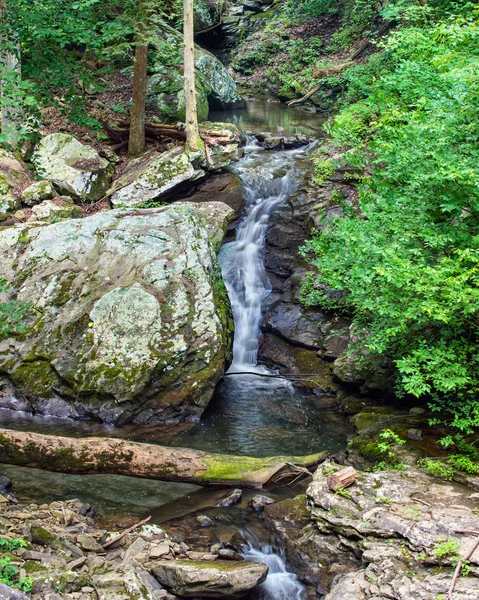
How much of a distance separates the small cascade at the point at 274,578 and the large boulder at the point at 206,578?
24 centimetres

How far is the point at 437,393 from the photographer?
7.41 metres

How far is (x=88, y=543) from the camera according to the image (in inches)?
228

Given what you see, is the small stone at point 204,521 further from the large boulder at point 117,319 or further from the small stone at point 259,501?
the large boulder at point 117,319

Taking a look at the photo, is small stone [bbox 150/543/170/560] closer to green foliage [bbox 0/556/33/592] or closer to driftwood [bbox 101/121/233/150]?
green foliage [bbox 0/556/33/592]

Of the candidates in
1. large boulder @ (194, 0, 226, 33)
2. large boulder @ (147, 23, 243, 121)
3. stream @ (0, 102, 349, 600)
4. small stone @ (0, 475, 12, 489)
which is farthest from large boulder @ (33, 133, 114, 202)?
large boulder @ (194, 0, 226, 33)

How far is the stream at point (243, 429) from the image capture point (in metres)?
6.95

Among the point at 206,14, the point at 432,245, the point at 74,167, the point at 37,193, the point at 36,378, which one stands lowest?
the point at 36,378

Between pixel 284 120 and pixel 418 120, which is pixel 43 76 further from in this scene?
pixel 284 120

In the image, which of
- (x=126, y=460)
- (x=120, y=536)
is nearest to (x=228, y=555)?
(x=120, y=536)

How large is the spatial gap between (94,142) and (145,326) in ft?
28.0

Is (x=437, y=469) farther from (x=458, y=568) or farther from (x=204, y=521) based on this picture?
(x=204, y=521)

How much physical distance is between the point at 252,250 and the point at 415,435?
287 inches

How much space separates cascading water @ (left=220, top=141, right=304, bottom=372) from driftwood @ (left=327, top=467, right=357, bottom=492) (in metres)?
5.20

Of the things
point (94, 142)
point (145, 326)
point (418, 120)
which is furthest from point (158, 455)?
point (94, 142)
